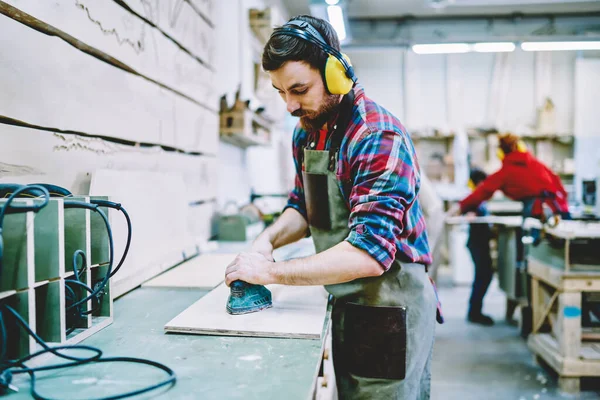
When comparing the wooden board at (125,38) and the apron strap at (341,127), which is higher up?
the wooden board at (125,38)

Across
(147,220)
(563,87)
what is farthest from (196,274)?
(563,87)

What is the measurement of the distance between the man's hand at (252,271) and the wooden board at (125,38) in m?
0.91

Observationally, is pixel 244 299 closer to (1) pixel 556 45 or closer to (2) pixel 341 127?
(2) pixel 341 127

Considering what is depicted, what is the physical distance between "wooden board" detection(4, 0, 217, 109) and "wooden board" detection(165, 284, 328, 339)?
3.15 feet

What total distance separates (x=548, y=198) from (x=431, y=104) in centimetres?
437

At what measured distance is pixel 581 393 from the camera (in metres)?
3.08

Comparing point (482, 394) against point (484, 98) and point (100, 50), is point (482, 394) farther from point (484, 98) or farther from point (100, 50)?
point (484, 98)

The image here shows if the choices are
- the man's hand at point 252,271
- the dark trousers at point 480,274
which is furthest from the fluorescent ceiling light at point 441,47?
the man's hand at point 252,271

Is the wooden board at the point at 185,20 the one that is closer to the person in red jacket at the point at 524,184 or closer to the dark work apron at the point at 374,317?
the dark work apron at the point at 374,317

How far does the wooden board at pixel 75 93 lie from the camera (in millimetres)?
1291

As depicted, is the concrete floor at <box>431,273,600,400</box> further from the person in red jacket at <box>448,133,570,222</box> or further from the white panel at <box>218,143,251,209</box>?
the white panel at <box>218,143,251,209</box>

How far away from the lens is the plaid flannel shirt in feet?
4.08

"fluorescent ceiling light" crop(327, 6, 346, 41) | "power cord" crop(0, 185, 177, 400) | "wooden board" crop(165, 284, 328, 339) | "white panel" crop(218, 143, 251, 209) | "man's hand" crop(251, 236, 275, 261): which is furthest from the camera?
"fluorescent ceiling light" crop(327, 6, 346, 41)

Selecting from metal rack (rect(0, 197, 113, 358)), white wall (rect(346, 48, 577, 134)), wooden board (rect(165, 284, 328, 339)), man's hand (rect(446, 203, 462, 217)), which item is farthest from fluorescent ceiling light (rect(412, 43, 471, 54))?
metal rack (rect(0, 197, 113, 358))
